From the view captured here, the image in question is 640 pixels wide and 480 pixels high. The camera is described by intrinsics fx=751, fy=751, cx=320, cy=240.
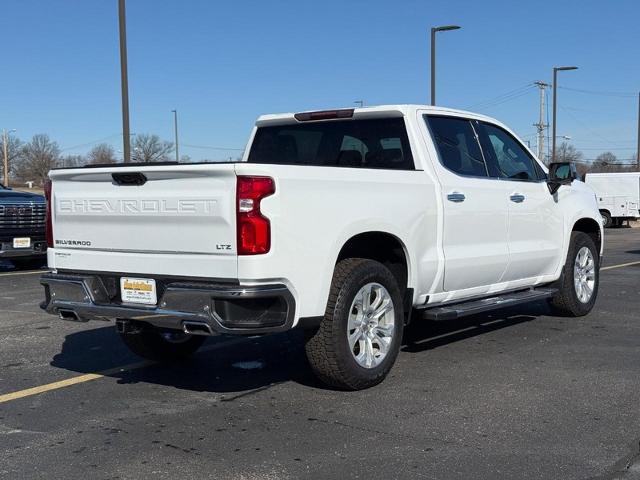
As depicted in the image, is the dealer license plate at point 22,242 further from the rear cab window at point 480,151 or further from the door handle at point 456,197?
the door handle at point 456,197

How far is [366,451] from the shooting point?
4.06 metres

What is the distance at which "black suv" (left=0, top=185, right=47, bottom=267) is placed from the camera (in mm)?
Answer: 12352

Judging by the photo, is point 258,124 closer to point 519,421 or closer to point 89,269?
point 89,269

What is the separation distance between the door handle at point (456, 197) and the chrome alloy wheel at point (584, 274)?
8.08 feet

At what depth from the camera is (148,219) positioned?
15.7 ft

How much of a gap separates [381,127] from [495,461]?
10.5 feet

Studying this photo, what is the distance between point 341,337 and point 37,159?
320 ft

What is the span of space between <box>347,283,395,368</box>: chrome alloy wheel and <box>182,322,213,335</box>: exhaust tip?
1014 mm

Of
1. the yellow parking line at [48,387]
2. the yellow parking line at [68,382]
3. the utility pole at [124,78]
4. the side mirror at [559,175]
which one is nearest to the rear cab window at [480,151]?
the side mirror at [559,175]

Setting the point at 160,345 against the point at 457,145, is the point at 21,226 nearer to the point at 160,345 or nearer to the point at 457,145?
the point at 160,345

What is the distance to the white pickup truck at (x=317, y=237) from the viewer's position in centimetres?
446

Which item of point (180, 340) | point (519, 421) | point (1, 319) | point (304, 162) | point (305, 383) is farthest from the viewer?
point (1, 319)

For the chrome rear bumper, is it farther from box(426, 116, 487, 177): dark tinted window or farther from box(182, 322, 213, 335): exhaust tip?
box(426, 116, 487, 177): dark tinted window

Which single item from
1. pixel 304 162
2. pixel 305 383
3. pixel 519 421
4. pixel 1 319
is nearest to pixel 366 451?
pixel 519 421
